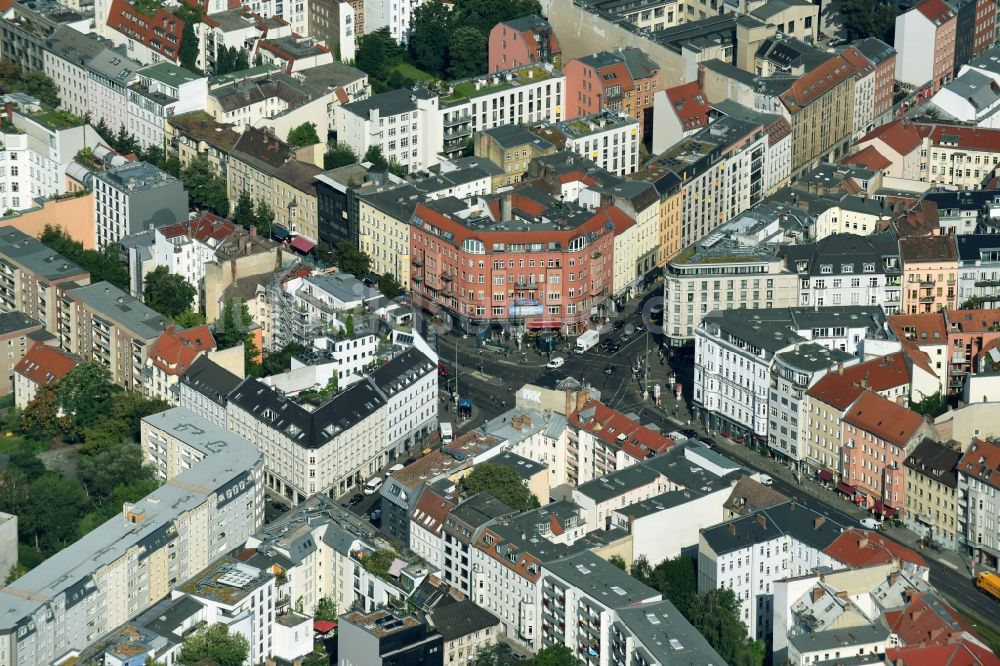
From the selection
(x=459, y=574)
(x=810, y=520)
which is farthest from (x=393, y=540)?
(x=810, y=520)

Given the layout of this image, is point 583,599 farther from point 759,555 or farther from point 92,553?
point 92,553

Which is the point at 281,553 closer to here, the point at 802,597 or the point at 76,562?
the point at 76,562

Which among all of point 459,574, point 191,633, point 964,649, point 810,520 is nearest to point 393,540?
point 459,574

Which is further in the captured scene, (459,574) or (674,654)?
(459,574)

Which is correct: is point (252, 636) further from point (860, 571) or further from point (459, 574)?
point (860, 571)

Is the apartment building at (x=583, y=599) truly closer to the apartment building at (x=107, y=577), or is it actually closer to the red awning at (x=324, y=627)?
the red awning at (x=324, y=627)

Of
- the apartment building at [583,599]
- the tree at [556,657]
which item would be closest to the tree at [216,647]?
the tree at [556,657]
